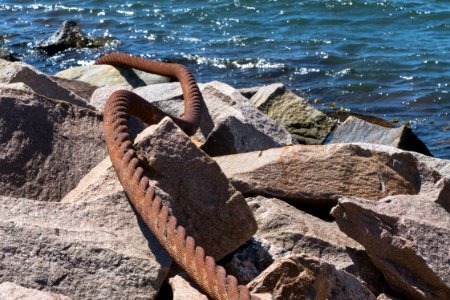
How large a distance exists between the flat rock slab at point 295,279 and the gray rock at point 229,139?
229 centimetres

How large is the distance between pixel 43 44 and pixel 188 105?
293 inches

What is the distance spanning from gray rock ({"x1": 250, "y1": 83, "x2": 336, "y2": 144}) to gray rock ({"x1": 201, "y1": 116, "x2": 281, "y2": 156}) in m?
1.77

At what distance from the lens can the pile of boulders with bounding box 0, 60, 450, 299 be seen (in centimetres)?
376

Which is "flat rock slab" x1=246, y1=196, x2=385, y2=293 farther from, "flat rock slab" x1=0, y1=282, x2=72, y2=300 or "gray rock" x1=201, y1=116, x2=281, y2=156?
"flat rock slab" x1=0, y1=282, x2=72, y2=300

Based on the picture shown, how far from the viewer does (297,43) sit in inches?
538

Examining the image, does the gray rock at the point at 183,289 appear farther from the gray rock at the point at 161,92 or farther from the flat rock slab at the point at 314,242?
the gray rock at the point at 161,92

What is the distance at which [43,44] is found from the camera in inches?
538

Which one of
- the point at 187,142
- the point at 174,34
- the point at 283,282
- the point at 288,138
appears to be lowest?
the point at 174,34

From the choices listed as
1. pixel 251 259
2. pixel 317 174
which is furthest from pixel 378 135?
pixel 251 259

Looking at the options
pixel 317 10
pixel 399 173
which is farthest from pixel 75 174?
pixel 317 10

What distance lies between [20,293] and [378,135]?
4.69 m

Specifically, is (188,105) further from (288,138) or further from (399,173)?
(399,173)

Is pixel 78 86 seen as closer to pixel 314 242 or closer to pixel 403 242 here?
pixel 314 242

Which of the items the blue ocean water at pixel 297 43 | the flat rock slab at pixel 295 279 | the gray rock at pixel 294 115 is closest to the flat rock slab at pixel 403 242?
the flat rock slab at pixel 295 279
